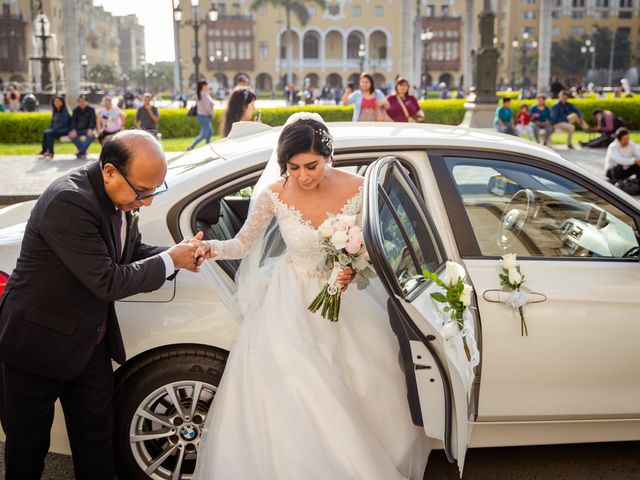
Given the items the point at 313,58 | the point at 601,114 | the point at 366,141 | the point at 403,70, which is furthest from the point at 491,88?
the point at 313,58

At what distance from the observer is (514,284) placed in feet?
11.0

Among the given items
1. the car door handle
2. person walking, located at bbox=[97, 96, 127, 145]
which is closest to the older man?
the car door handle

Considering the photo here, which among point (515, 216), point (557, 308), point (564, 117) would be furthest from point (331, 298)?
point (564, 117)

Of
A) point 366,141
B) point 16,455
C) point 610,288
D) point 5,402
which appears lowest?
point 16,455

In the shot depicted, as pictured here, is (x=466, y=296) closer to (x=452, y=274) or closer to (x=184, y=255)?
(x=452, y=274)

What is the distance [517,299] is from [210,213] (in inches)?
60.5

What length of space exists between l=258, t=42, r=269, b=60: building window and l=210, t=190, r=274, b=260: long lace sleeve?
4318 inches

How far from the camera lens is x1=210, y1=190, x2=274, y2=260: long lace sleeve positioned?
352cm

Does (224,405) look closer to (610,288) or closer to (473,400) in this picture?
(473,400)

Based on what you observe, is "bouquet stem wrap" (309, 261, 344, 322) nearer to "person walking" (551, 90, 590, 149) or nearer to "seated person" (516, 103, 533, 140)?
"seated person" (516, 103, 533, 140)

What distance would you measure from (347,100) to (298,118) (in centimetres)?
1130

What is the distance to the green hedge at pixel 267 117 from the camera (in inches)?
932

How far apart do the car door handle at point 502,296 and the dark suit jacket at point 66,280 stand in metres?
1.41

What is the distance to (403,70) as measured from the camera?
Result: 28.8 m
